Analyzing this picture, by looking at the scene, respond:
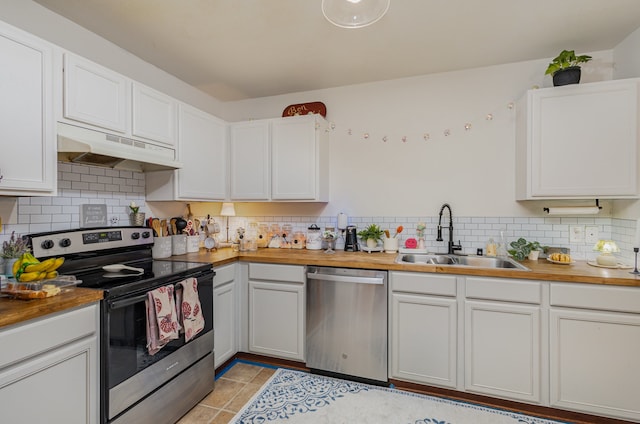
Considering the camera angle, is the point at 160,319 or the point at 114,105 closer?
the point at 160,319

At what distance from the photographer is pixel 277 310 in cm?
255

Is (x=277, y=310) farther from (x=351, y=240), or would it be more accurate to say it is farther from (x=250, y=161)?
(x=250, y=161)

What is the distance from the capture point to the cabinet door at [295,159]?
2.86m

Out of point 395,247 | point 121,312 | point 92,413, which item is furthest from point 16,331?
point 395,247

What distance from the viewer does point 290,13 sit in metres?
1.96

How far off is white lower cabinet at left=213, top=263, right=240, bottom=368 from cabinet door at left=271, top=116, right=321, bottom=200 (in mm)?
863

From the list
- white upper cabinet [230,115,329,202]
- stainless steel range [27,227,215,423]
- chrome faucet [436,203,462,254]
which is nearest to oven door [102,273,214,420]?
stainless steel range [27,227,215,423]

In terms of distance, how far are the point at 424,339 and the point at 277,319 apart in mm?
1161

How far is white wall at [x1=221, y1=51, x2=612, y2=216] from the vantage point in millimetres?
2627

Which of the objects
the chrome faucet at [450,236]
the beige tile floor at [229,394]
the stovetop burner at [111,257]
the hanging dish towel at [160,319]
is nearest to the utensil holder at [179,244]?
the stovetop burner at [111,257]

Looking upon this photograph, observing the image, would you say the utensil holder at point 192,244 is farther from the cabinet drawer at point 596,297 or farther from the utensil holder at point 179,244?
the cabinet drawer at point 596,297

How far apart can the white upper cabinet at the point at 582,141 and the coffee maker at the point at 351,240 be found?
1418 millimetres

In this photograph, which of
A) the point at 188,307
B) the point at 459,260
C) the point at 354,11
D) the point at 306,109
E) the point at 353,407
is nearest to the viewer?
the point at 354,11

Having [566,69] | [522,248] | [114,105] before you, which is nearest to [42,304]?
[114,105]
